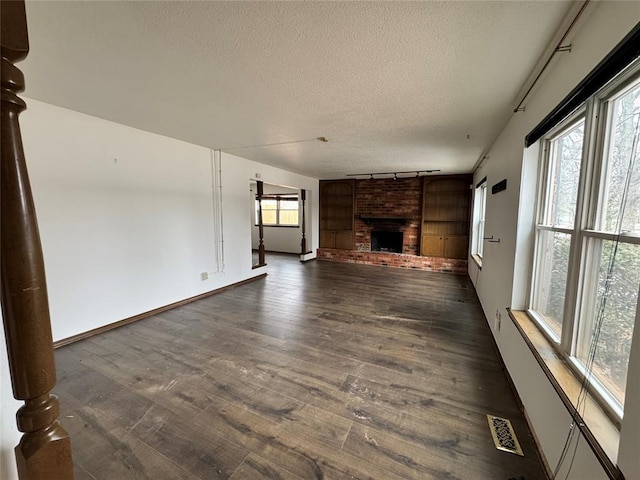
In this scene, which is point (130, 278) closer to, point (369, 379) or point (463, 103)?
point (369, 379)

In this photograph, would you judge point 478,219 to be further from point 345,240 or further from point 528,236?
point 528,236

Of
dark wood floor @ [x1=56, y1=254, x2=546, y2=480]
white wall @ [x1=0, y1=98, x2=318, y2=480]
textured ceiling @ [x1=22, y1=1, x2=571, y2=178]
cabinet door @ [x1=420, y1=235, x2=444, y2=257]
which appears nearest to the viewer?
textured ceiling @ [x1=22, y1=1, x2=571, y2=178]

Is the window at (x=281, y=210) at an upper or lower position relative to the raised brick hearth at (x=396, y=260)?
upper

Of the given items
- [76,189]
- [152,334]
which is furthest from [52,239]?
[152,334]

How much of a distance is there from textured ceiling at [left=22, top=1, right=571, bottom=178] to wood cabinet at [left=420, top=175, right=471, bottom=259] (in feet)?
11.7

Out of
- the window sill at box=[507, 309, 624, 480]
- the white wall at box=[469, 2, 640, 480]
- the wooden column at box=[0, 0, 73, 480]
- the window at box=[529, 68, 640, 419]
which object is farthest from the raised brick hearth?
the wooden column at box=[0, 0, 73, 480]

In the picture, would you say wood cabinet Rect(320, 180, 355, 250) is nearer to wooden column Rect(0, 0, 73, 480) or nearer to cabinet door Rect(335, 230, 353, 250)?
cabinet door Rect(335, 230, 353, 250)

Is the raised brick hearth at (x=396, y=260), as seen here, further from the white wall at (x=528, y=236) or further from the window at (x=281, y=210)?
the white wall at (x=528, y=236)

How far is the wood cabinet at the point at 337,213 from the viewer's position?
7.79 metres

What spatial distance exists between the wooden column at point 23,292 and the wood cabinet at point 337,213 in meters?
7.39

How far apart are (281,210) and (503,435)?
801 centimetres

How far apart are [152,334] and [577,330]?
12.3 feet

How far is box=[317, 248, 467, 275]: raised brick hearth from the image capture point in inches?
253

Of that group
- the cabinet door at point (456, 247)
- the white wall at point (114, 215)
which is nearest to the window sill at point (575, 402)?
the white wall at point (114, 215)
